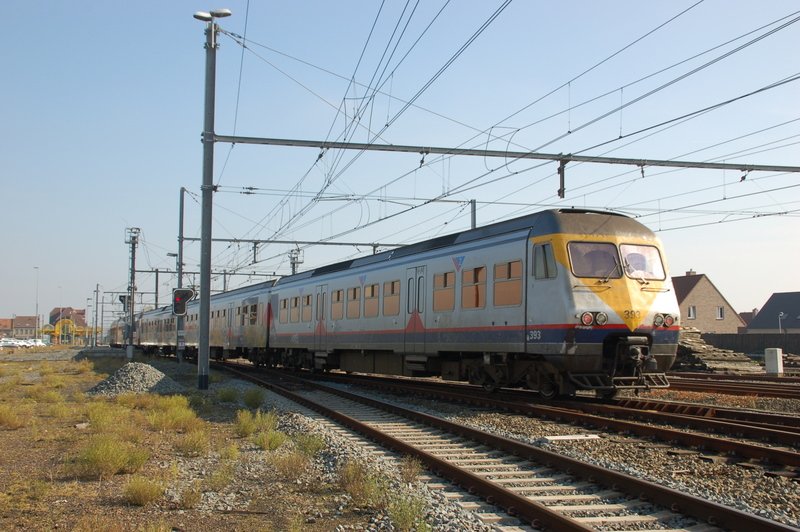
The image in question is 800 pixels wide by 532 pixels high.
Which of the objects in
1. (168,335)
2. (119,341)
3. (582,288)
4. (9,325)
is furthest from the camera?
(9,325)

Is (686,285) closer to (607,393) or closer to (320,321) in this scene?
(320,321)

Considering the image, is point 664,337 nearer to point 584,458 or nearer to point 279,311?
point 584,458

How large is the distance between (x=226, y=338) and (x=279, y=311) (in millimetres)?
9061

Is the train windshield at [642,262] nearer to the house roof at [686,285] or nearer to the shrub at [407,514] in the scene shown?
the shrub at [407,514]

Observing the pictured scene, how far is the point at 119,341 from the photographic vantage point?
78062mm

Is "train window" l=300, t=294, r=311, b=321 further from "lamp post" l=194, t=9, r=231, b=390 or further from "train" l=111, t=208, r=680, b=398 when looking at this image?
"lamp post" l=194, t=9, r=231, b=390

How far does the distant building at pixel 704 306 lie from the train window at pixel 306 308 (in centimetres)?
4430

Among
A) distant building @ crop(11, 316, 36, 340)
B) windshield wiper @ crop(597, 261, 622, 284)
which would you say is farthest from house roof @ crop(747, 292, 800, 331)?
distant building @ crop(11, 316, 36, 340)

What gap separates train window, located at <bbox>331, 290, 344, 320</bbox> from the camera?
22688 millimetres

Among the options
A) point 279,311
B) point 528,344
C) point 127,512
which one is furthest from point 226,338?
point 127,512

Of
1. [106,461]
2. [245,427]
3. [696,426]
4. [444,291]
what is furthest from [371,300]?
[106,461]

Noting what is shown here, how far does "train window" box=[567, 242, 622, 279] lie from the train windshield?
0.23m

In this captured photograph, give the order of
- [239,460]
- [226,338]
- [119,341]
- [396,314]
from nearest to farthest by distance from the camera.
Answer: [239,460]
[396,314]
[226,338]
[119,341]

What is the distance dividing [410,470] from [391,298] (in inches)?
447
